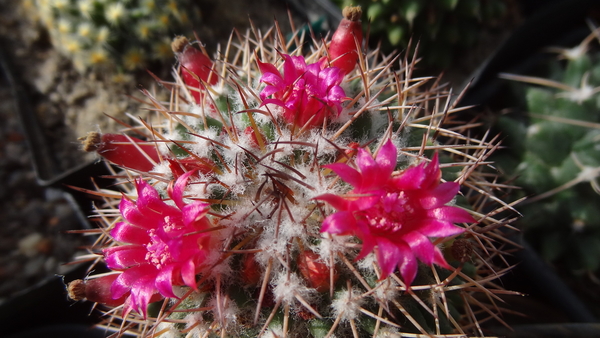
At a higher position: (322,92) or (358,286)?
(322,92)

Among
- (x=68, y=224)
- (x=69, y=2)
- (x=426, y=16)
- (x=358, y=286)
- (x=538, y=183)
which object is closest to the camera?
(x=358, y=286)

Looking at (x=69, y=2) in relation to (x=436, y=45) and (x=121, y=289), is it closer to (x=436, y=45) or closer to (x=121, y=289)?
(x=121, y=289)

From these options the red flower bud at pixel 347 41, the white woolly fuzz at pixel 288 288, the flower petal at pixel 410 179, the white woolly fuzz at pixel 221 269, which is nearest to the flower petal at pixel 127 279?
the white woolly fuzz at pixel 221 269

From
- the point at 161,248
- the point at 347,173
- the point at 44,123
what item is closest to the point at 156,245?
the point at 161,248

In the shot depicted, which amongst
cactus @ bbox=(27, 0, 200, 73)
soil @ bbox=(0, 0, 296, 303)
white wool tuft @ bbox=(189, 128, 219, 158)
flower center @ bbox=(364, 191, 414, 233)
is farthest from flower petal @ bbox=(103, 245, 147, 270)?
cactus @ bbox=(27, 0, 200, 73)

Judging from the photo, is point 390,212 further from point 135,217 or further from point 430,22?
point 430,22

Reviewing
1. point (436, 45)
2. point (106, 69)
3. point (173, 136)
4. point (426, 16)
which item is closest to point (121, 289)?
point (173, 136)

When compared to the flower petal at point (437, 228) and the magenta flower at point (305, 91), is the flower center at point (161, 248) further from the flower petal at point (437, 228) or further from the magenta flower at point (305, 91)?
the flower petal at point (437, 228)
